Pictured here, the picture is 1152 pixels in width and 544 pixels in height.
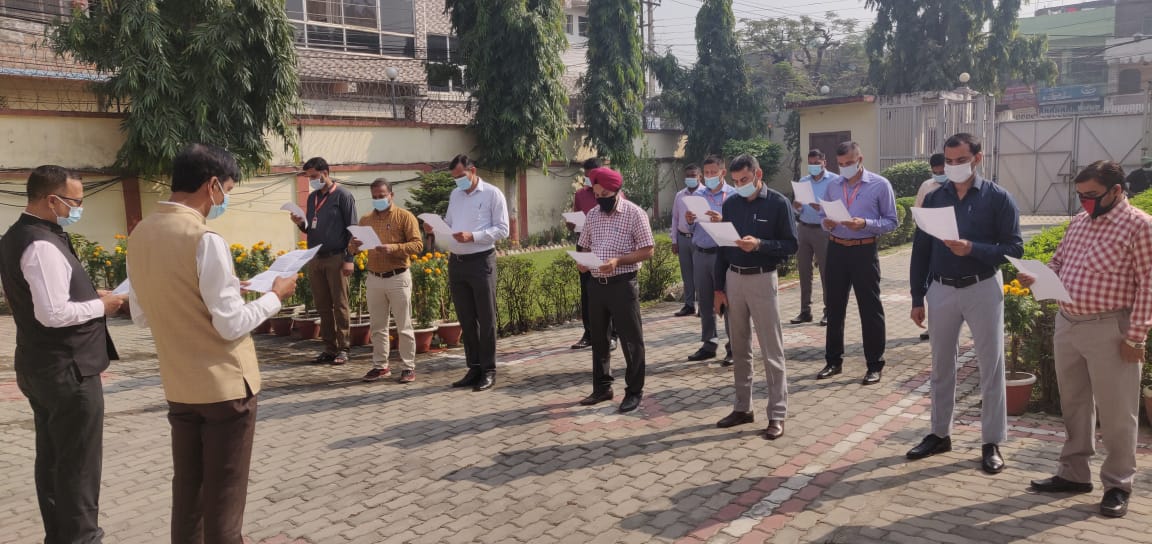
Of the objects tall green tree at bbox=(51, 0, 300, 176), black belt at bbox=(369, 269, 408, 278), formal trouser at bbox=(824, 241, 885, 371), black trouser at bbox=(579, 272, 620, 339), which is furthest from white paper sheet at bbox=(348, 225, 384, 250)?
tall green tree at bbox=(51, 0, 300, 176)

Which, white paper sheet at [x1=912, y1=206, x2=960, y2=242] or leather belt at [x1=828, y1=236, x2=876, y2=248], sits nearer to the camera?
white paper sheet at [x1=912, y1=206, x2=960, y2=242]

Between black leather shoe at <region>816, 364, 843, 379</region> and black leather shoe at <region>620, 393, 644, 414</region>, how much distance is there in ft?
6.38

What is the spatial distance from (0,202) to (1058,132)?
29.0 m

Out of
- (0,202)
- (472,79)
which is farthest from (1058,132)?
(0,202)

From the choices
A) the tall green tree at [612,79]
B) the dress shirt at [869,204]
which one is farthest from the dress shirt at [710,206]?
the tall green tree at [612,79]

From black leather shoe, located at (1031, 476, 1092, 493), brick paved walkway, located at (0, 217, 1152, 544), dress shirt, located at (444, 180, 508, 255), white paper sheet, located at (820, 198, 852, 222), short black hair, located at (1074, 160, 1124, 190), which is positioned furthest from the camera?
dress shirt, located at (444, 180, 508, 255)

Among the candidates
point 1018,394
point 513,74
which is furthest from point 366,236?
point 513,74

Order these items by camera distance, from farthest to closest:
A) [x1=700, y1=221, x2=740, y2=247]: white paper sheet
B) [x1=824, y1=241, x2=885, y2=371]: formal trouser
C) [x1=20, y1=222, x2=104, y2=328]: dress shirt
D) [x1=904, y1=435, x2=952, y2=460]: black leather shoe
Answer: [x1=824, y1=241, x2=885, y2=371]: formal trouser
[x1=700, y1=221, x2=740, y2=247]: white paper sheet
[x1=904, y1=435, x2=952, y2=460]: black leather shoe
[x1=20, y1=222, x2=104, y2=328]: dress shirt

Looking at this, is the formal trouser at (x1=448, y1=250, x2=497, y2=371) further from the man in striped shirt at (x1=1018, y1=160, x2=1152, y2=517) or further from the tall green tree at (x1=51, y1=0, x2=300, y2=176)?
the tall green tree at (x1=51, y1=0, x2=300, y2=176)

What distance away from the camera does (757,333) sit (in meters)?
6.37

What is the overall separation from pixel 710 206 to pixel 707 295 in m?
1.04

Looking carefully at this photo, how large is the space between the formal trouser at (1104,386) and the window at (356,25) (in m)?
23.8

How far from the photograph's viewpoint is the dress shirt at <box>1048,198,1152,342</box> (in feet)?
14.5

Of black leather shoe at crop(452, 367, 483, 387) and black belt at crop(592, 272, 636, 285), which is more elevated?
black belt at crop(592, 272, 636, 285)
